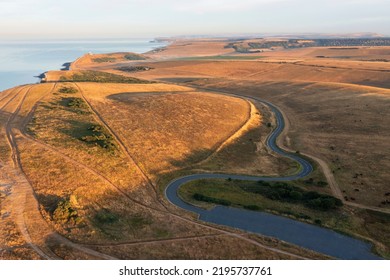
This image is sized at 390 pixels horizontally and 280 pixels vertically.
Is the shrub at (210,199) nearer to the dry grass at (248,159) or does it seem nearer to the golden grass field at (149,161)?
the golden grass field at (149,161)

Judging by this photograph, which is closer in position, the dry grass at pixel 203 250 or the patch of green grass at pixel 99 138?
the dry grass at pixel 203 250

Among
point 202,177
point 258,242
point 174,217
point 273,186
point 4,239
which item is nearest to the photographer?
point 4,239

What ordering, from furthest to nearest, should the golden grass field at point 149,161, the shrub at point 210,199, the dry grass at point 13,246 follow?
the shrub at point 210,199 < the golden grass field at point 149,161 < the dry grass at point 13,246

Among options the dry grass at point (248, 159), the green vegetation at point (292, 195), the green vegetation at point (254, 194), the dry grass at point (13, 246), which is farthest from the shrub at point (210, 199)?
the dry grass at point (13, 246)

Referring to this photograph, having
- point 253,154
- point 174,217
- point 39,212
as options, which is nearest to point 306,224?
point 174,217

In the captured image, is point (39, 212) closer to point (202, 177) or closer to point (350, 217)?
point (202, 177)

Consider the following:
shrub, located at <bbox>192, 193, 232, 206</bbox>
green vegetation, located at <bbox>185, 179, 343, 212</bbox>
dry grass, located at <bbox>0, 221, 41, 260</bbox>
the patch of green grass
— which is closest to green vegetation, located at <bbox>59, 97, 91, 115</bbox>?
the patch of green grass

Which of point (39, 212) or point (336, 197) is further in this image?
point (336, 197)

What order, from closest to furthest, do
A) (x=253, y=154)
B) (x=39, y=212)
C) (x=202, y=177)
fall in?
(x=39, y=212) < (x=202, y=177) < (x=253, y=154)
